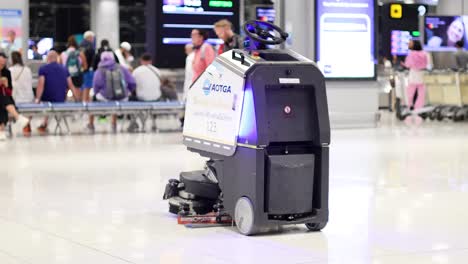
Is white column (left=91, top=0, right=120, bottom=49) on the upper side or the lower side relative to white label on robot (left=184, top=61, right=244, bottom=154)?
upper

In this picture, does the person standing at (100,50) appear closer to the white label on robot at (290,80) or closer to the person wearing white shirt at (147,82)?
the person wearing white shirt at (147,82)

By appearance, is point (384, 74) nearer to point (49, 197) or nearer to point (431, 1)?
point (431, 1)

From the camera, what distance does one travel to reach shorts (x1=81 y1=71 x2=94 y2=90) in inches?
727

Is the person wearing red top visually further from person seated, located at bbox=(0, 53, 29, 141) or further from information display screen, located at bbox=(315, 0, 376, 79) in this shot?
information display screen, located at bbox=(315, 0, 376, 79)

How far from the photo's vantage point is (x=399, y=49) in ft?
84.2

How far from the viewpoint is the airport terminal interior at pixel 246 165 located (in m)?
5.43

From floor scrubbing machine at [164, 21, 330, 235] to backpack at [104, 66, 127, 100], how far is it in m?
10.0

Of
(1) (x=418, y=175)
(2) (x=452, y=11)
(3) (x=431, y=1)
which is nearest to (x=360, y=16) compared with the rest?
(1) (x=418, y=175)

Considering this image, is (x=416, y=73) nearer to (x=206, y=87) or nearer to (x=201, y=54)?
(x=201, y=54)

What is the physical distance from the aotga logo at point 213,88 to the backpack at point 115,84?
32.5 ft

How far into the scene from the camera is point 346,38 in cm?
1631

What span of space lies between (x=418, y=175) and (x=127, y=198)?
301 cm

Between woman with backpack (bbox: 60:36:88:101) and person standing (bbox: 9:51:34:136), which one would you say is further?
woman with backpack (bbox: 60:36:88:101)

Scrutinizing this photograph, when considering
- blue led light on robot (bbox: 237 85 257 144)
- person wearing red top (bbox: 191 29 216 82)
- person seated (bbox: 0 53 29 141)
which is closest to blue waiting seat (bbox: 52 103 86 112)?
person seated (bbox: 0 53 29 141)
